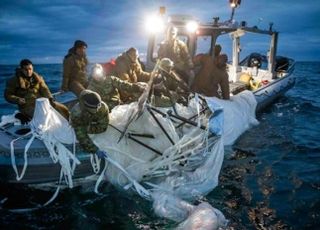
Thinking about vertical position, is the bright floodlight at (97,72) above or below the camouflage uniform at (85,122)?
above

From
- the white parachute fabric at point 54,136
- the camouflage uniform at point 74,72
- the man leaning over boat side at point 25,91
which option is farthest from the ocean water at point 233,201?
the camouflage uniform at point 74,72

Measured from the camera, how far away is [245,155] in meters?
9.02

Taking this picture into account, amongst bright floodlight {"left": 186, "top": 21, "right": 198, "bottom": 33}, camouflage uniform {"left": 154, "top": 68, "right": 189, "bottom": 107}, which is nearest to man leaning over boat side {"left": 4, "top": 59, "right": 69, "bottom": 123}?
camouflage uniform {"left": 154, "top": 68, "right": 189, "bottom": 107}

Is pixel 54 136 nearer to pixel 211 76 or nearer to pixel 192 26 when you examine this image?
pixel 211 76

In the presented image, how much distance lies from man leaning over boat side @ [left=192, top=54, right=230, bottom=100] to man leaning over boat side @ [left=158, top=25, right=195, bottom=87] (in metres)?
0.33

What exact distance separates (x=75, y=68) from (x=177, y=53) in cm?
292

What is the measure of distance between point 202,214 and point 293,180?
328 cm

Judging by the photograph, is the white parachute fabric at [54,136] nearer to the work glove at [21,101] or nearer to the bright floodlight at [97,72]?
the work glove at [21,101]

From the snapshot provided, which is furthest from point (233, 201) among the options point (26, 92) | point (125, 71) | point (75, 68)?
point (75, 68)

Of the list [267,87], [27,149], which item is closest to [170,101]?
[27,149]

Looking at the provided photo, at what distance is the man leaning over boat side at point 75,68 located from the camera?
8.05 meters

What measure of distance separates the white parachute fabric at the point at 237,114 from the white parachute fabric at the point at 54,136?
13.0 ft

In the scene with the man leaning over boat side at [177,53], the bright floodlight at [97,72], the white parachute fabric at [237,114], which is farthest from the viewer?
the man leaning over boat side at [177,53]

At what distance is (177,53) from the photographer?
31.6ft
